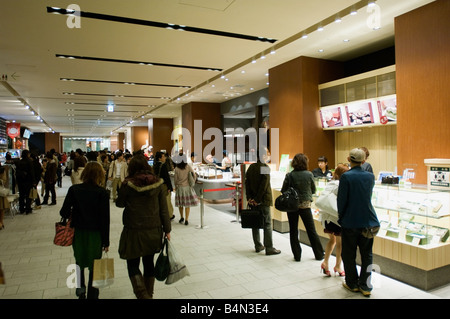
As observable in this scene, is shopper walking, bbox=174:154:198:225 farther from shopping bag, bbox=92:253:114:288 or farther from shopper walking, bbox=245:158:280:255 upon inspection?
shopping bag, bbox=92:253:114:288

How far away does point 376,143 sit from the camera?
291 inches

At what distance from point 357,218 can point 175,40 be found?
15.6ft

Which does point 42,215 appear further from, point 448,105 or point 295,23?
point 448,105

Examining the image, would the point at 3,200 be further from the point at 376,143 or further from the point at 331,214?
the point at 376,143

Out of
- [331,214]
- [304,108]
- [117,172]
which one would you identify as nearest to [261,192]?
[331,214]

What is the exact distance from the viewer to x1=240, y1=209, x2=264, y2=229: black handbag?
4812 mm

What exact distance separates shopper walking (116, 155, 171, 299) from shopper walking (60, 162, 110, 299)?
0.21 meters

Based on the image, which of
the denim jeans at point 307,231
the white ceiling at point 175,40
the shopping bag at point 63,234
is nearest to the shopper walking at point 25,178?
the white ceiling at point 175,40

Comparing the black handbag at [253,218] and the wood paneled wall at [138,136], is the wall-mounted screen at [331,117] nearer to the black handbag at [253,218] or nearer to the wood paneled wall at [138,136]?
the black handbag at [253,218]

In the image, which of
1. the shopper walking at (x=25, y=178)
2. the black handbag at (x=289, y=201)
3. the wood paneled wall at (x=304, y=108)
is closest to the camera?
the black handbag at (x=289, y=201)

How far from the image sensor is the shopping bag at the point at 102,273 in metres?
2.96

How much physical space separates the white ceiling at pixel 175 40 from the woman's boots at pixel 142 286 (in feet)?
12.2

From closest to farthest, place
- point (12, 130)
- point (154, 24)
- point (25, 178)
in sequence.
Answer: point (154, 24) → point (25, 178) → point (12, 130)

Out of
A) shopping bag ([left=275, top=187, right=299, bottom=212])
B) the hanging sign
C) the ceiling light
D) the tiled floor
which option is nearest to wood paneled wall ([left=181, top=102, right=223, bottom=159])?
the ceiling light
